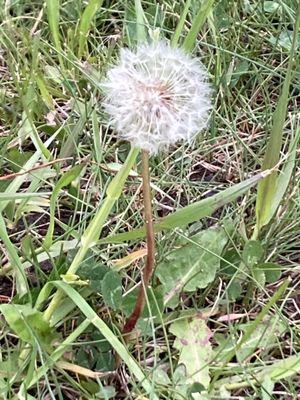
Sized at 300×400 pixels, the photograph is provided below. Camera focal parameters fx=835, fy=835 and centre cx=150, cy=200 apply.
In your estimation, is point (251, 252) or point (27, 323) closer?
point (27, 323)

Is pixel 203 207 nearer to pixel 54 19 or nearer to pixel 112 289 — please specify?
pixel 112 289

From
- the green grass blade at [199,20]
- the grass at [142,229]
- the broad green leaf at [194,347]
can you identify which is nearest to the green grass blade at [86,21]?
the grass at [142,229]

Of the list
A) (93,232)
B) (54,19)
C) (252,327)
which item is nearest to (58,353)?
(93,232)

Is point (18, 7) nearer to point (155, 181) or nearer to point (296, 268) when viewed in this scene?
point (155, 181)

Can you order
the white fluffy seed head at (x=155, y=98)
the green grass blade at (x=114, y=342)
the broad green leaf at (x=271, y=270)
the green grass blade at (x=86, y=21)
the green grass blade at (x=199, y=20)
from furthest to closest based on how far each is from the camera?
the green grass blade at (x=86, y=21) < the broad green leaf at (x=271, y=270) < the green grass blade at (x=199, y=20) < the green grass blade at (x=114, y=342) < the white fluffy seed head at (x=155, y=98)

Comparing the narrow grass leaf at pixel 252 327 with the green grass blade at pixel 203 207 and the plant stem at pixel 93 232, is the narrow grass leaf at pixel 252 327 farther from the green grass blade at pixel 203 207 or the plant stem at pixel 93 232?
the plant stem at pixel 93 232

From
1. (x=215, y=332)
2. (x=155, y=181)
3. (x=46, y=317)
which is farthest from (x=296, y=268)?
(x=46, y=317)
